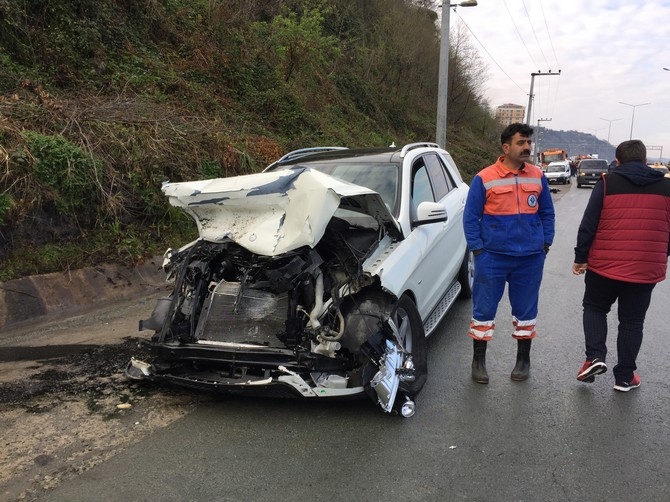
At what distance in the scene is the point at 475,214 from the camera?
403 cm

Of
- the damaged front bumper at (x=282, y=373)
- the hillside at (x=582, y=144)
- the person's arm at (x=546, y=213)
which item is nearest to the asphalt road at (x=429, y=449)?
the damaged front bumper at (x=282, y=373)

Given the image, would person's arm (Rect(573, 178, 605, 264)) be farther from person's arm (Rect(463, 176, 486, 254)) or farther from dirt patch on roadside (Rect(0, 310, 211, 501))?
dirt patch on roadside (Rect(0, 310, 211, 501))

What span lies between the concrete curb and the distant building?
48.2m

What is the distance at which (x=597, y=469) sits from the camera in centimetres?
292

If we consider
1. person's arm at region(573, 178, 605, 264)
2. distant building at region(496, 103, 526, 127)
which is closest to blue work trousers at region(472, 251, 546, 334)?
person's arm at region(573, 178, 605, 264)

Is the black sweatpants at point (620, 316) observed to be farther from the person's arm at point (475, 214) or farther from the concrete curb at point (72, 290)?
the concrete curb at point (72, 290)

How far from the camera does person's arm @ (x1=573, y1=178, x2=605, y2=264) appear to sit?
151 inches

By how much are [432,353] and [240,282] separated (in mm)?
1922

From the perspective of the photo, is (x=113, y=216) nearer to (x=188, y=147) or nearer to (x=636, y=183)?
(x=188, y=147)

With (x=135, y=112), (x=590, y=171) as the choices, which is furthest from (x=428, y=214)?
(x=590, y=171)

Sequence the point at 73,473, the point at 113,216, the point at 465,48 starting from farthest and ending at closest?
the point at 465,48
the point at 113,216
the point at 73,473

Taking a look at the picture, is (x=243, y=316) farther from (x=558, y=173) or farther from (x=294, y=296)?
(x=558, y=173)

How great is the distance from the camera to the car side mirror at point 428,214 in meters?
4.18

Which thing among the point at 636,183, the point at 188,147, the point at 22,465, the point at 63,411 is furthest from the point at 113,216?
the point at 636,183
